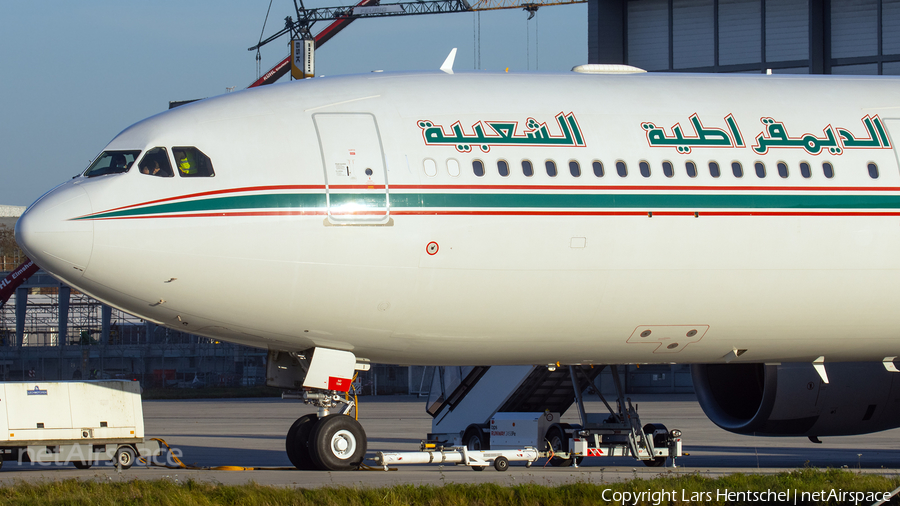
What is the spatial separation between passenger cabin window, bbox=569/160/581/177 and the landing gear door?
261 centimetres

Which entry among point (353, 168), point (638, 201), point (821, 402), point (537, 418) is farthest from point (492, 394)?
point (353, 168)

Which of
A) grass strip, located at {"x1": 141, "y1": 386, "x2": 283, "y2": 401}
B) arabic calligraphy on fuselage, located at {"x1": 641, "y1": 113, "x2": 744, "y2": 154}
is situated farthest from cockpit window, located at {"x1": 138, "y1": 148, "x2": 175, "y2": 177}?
grass strip, located at {"x1": 141, "y1": 386, "x2": 283, "y2": 401}

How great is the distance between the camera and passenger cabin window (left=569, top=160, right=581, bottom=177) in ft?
45.5

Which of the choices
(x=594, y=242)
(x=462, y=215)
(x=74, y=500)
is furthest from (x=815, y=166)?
(x=74, y=500)

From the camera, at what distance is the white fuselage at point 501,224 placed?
42.5 ft

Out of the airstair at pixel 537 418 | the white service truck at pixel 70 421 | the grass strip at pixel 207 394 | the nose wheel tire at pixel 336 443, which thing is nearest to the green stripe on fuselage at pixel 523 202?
the nose wheel tire at pixel 336 443

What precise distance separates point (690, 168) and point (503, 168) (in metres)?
2.78

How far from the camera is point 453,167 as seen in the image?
1358 cm

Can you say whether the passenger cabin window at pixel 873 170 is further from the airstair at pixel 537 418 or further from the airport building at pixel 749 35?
the airport building at pixel 749 35

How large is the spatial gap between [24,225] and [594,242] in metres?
7.47

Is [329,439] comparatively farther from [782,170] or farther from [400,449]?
[400,449]

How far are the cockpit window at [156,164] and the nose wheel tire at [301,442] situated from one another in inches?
159

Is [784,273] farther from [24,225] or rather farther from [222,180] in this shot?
[24,225]

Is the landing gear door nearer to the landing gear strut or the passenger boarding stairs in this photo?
the landing gear strut
